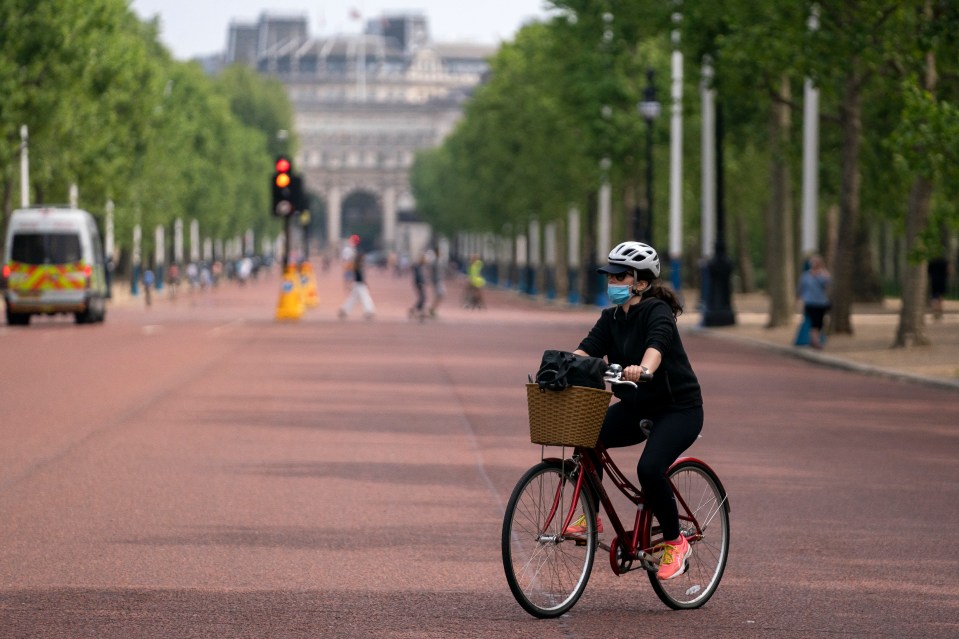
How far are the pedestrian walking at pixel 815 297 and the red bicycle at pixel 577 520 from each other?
2347cm

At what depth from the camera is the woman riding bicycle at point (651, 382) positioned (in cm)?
832

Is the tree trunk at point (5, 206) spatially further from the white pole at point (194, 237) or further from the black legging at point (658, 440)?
the black legging at point (658, 440)

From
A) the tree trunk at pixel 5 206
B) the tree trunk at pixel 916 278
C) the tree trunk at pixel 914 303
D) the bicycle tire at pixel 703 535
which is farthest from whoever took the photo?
the tree trunk at pixel 5 206

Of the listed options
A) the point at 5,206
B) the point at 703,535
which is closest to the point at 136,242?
the point at 5,206

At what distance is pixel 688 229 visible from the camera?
237ft

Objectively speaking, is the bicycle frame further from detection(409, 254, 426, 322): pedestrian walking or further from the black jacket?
detection(409, 254, 426, 322): pedestrian walking

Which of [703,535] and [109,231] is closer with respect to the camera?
[703,535]

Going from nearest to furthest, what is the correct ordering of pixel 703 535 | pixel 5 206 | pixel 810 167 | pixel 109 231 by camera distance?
pixel 703 535 < pixel 810 167 < pixel 5 206 < pixel 109 231

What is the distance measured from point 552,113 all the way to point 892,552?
56.7 m

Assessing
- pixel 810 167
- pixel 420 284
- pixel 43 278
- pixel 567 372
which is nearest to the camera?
pixel 567 372

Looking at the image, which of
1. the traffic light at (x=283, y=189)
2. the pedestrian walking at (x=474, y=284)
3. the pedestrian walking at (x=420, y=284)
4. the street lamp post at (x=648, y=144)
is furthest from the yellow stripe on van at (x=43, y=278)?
the pedestrian walking at (x=474, y=284)

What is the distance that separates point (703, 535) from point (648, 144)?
135ft

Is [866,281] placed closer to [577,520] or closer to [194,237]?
[577,520]

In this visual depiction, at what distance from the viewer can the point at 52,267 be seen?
4350 cm
